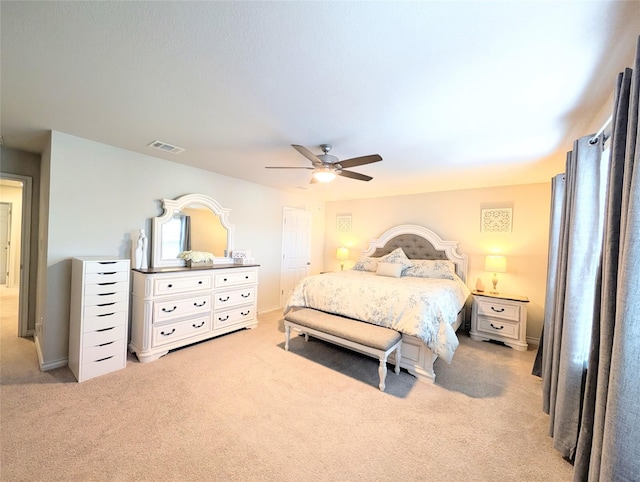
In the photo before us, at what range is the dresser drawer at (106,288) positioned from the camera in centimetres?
246

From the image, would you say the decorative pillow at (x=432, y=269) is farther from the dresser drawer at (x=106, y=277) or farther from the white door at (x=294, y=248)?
the dresser drawer at (x=106, y=277)

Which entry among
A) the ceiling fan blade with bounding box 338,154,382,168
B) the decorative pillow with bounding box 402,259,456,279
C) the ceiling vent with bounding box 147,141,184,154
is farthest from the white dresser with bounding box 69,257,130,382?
the decorative pillow with bounding box 402,259,456,279

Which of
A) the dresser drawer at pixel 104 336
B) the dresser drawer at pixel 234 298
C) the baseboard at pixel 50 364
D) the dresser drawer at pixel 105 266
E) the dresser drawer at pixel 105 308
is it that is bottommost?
the baseboard at pixel 50 364

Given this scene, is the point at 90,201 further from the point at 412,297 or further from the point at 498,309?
the point at 498,309

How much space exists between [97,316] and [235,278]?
157 cm

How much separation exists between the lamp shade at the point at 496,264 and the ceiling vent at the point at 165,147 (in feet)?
15.0

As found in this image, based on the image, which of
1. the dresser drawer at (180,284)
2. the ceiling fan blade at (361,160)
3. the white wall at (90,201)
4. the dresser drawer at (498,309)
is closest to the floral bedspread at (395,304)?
the dresser drawer at (498,309)

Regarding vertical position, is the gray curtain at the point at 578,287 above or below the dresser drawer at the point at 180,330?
above

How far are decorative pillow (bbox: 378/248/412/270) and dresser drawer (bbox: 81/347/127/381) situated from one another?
3953 millimetres

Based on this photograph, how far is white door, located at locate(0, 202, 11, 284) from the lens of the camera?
606 centimetres

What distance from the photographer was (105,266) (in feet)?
8.35

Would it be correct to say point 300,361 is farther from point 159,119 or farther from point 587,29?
point 587,29

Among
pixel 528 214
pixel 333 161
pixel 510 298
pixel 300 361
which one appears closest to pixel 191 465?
pixel 300 361

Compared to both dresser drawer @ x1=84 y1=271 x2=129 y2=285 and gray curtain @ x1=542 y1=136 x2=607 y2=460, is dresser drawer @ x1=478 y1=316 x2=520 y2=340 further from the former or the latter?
dresser drawer @ x1=84 y1=271 x2=129 y2=285
